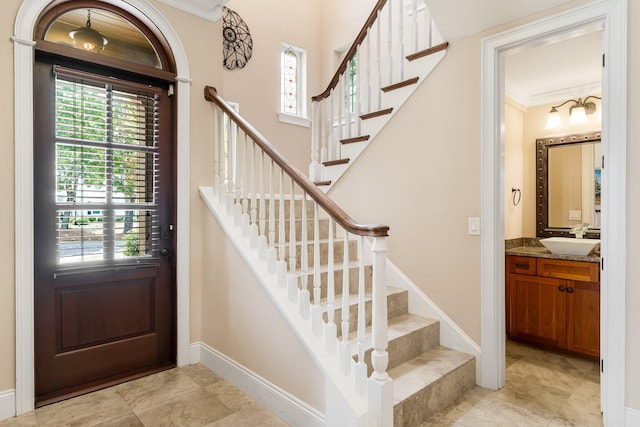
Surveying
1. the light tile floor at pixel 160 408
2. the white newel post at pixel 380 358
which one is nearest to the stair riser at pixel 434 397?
the white newel post at pixel 380 358

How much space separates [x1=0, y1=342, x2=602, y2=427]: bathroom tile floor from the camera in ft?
6.86

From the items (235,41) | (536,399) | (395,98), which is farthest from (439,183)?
(235,41)

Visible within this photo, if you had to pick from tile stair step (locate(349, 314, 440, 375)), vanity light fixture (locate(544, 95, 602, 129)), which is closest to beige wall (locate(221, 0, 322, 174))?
tile stair step (locate(349, 314, 440, 375))

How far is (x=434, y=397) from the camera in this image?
84.5 inches

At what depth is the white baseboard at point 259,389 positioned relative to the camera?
202 centimetres

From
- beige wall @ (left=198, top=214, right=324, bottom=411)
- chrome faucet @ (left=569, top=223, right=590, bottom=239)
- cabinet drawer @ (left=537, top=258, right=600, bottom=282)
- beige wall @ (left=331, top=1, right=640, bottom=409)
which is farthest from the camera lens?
chrome faucet @ (left=569, top=223, right=590, bottom=239)

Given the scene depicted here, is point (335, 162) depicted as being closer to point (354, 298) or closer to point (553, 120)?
point (354, 298)

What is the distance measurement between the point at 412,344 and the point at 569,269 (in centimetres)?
167

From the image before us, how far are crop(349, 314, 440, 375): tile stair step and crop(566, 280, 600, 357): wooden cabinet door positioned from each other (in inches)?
51.9

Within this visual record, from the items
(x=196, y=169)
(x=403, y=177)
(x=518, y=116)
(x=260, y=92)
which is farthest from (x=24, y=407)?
(x=518, y=116)

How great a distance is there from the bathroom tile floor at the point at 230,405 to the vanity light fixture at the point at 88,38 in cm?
233

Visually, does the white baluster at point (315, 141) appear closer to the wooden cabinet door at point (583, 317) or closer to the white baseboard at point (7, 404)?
the wooden cabinet door at point (583, 317)

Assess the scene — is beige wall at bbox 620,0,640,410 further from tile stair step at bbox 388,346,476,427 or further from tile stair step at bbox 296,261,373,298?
tile stair step at bbox 296,261,373,298

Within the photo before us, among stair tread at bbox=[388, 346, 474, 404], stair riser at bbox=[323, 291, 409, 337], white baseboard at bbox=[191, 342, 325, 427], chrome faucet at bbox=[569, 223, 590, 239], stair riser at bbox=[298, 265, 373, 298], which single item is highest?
chrome faucet at bbox=[569, 223, 590, 239]
